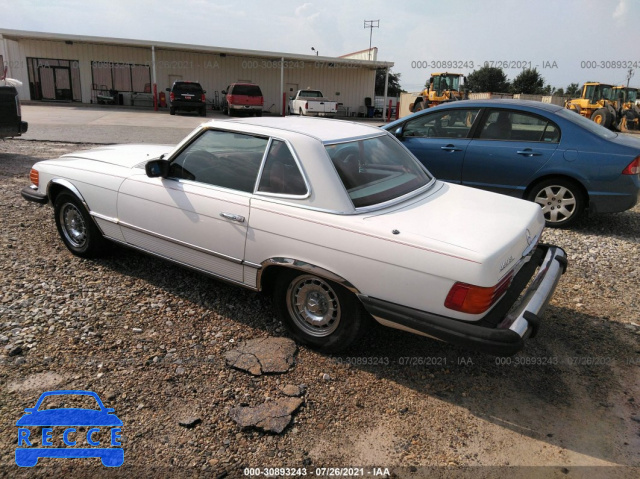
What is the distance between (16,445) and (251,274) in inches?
65.0

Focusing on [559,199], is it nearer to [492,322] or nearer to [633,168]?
[633,168]

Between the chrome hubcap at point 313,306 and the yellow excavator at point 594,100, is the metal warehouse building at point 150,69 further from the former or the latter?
the chrome hubcap at point 313,306

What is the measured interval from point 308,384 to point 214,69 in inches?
1314

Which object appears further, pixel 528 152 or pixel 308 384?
pixel 528 152

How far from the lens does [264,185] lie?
331 centimetres

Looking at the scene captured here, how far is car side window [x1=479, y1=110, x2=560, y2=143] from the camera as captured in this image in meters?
6.12

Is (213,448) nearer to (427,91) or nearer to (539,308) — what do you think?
(539,308)

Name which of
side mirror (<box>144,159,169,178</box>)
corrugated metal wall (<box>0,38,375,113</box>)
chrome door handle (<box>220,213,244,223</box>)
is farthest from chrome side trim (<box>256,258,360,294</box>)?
corrugated metal wall (<box>0,38,375,113</box>)

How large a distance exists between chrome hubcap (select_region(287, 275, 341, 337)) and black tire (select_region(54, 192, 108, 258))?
223 cm

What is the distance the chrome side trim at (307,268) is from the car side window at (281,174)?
0.47 meters

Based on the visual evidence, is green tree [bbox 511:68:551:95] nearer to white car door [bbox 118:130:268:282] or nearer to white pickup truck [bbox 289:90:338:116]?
white pickup truck [bbox 289:90:338:116]

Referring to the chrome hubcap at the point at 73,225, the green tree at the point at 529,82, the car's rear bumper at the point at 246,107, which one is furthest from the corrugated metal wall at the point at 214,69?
the green tree at the point at 529,82

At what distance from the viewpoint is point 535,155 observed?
20.0 ft

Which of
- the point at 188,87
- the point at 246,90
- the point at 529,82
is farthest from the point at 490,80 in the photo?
the point at 188,87
